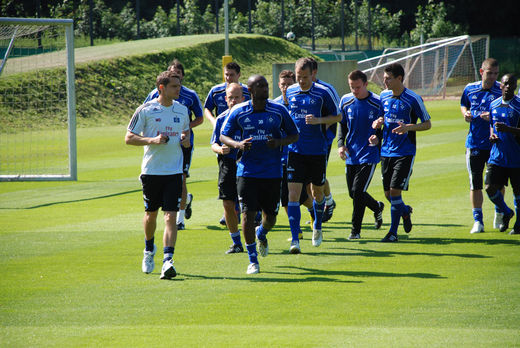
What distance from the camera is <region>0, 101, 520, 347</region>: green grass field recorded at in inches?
237

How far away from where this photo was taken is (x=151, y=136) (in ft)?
27.3

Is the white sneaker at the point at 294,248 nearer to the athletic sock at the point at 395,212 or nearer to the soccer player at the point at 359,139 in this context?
the soccer player at the point at 359,139

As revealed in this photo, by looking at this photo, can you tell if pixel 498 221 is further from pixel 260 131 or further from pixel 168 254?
pixel 168 254

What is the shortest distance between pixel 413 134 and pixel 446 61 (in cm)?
3808

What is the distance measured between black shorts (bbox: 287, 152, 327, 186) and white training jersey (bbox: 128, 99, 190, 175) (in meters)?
1.90

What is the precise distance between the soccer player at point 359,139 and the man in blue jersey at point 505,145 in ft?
5.50

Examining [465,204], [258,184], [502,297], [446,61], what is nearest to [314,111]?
[258,184]

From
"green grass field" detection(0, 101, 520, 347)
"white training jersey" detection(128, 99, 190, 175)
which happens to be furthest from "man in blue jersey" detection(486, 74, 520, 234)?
"white training jersey" detection(128, 99, 190, 175)

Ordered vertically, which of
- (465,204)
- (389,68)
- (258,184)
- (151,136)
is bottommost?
(465,204)

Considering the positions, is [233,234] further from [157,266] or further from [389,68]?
[389,68]

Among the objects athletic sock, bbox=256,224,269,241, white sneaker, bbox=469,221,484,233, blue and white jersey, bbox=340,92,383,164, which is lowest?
white sneaker, bbox=469,221,484,233

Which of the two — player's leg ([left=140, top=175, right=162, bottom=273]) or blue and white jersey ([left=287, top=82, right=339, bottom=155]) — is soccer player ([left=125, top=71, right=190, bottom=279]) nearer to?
player's leg ([left=140, top=175, right=162, bottom=273])

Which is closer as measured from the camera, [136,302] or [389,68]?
[136,302]

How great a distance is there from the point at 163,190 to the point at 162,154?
409 millimetres
